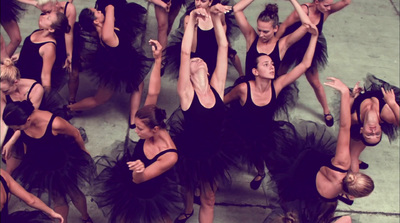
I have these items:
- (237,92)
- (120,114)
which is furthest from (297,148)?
(120,114)

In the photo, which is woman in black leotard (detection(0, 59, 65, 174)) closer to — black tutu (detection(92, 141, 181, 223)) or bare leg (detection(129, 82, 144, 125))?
black tutu (detection(92, 141, 181, 223))

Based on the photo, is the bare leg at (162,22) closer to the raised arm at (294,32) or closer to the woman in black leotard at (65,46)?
the woman in black leotard at (65,46)

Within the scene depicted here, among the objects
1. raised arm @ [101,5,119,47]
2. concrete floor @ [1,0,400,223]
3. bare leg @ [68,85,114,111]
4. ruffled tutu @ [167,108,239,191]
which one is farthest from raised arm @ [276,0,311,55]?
bare leg @ [68,85,114,111]

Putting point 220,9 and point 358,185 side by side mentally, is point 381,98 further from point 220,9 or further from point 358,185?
point 220,9

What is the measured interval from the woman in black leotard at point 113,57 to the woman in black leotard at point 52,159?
1169 mm

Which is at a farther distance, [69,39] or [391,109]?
[69,39]

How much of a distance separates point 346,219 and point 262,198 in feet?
4.48

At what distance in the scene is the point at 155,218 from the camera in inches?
160

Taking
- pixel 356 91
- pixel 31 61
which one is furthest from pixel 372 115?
pixel 31 61

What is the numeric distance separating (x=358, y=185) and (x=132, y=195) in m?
1.80

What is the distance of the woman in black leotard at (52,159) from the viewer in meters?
3.95

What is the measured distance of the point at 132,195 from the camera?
405 cm

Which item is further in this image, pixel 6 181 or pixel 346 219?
pixel 346 219

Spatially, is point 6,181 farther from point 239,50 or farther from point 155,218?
point 239,50
